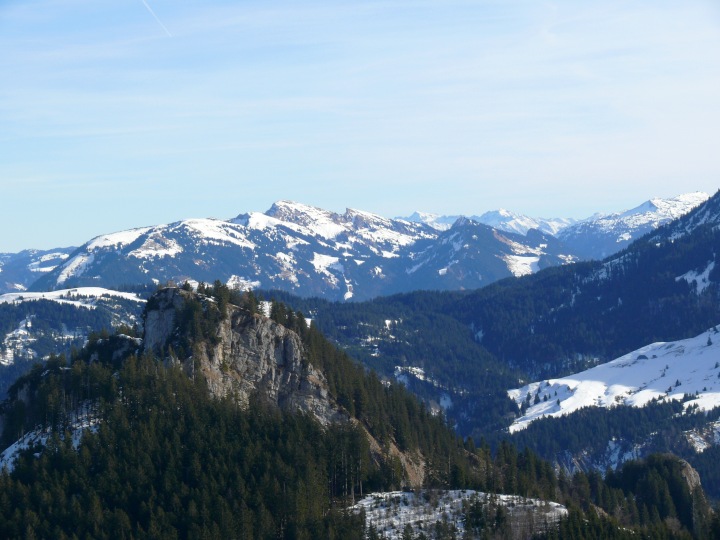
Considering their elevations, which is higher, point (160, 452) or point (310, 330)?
point (310, 330)

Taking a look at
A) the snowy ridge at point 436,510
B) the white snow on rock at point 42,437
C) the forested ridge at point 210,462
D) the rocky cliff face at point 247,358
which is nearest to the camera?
the forested ridge at point 210,462

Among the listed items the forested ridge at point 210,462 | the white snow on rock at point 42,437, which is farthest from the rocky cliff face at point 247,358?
the white snow on rock at point 42,437

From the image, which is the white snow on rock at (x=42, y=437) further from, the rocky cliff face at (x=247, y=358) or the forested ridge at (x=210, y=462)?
the rocky cliff face at (x=247, y=358)

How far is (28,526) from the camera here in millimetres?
129375

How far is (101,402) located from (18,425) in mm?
16943

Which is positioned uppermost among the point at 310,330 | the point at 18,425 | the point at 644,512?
the point at 310,330

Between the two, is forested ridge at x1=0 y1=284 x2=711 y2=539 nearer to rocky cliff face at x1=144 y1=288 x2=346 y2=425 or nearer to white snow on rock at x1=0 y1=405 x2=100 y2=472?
white snow on rock at x1=0 y1=405 x2=100 y2=472

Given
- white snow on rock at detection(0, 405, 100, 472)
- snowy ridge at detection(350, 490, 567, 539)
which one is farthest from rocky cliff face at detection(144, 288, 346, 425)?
snowy ridge at detection(350, 490, 567, 539)

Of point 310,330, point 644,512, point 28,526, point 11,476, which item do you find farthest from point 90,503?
point 644,512

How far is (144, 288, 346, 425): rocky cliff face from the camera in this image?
171375 millimetres

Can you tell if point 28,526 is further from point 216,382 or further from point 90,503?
point 216,382

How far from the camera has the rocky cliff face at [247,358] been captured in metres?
171

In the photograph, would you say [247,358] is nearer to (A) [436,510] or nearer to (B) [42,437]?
(B) [42,437]

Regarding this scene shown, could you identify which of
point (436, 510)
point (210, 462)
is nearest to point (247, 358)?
point (210, 462)
